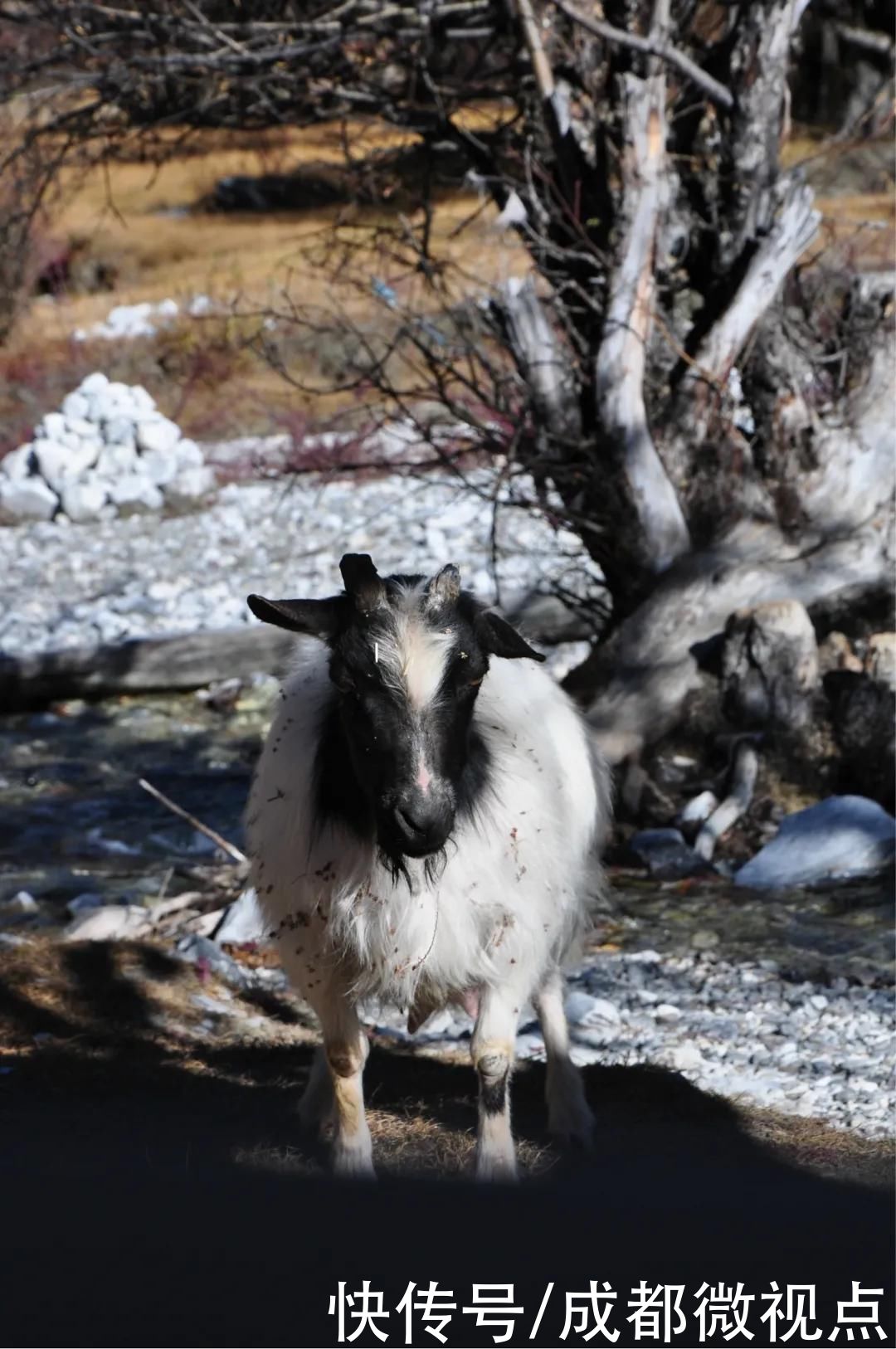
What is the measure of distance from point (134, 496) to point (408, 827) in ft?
48.2

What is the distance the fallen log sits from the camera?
1234 centimetres

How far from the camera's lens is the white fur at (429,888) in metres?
4.84

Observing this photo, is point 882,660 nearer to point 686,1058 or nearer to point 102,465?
point 686,1058

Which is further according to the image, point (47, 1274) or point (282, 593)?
point (282, 593)

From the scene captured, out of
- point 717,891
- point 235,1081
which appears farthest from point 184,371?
point 235,1081

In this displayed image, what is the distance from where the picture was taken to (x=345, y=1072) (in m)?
5.05

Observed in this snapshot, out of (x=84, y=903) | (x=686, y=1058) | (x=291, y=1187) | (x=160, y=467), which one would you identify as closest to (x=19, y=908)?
(x=84, y=903)

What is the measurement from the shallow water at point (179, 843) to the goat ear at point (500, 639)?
191cm

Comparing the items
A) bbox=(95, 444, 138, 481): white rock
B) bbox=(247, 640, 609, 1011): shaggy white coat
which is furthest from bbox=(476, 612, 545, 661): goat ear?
bbox=(95, 444, 138, 481): white rock

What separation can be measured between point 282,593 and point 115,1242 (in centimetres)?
1116

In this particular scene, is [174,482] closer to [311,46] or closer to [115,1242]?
[311,46]

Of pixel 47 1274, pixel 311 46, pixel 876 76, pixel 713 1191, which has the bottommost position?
pixel 713 1191

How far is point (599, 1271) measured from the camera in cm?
361

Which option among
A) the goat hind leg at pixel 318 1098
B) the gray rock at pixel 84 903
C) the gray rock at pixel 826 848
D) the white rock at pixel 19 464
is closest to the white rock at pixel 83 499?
the white rock at pixel 19 464
